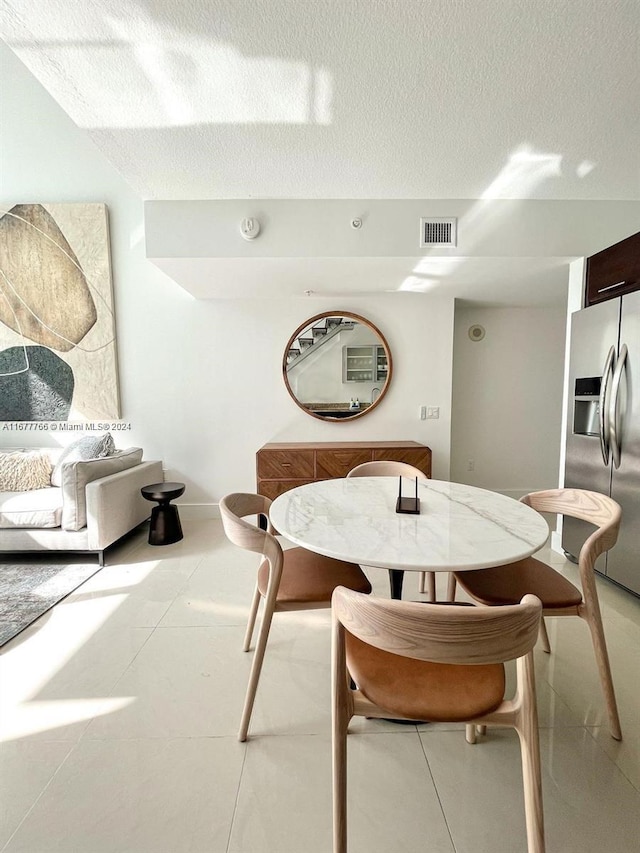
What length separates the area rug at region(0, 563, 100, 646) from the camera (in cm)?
217

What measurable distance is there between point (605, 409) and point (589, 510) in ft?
3.52

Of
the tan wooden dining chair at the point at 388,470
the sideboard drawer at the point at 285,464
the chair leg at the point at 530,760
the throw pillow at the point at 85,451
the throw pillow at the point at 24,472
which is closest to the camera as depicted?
the chair leg at the point at 530,760

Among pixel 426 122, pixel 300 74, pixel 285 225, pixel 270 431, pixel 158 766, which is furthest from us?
pixel 270 431

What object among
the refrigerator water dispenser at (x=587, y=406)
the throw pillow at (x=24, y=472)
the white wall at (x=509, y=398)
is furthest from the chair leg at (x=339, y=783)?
the white wall at (x=509, y=398)

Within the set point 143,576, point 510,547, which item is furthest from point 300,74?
point 143,576

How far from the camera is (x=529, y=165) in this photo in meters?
2.30

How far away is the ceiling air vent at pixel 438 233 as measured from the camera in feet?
8.85

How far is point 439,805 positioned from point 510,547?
0.79 metres

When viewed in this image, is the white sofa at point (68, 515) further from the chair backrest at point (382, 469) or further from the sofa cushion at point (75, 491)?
the chair backrest at point (382, 469)

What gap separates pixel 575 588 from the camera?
147cm

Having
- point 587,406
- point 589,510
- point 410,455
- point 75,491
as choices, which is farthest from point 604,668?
point 75,491

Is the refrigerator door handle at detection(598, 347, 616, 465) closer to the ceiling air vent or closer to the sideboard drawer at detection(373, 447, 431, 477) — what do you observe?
the ceiling air vent

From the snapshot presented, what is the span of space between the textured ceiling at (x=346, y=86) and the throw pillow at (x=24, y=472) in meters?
2.33

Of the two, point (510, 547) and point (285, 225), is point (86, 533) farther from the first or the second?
point (510, 547)
